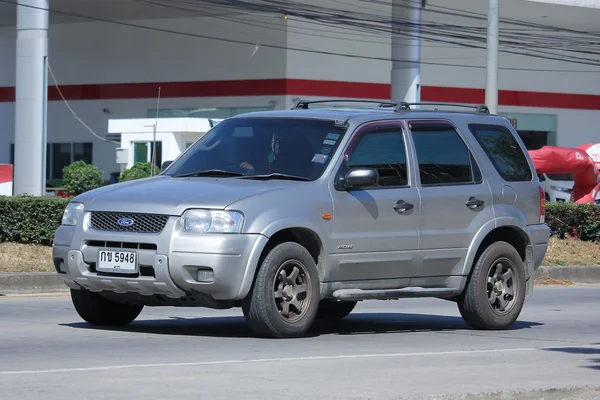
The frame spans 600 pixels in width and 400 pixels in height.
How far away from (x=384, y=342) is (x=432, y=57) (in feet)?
129

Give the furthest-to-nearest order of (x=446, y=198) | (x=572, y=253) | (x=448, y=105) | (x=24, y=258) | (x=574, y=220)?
(x=574, y=220)
(x=572, y=253)
(x=24, y=258)
(x=448, y=105)
(x=446, y=198)

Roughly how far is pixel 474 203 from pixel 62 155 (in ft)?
139

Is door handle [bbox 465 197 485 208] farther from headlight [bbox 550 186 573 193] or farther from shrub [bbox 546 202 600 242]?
headlight [bbox 550 186 573 193]

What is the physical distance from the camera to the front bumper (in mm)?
9328

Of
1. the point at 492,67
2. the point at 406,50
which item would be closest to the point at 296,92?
the point at 406,50

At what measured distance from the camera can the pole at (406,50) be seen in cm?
3556

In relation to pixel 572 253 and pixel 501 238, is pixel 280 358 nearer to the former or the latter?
pixel 501 238

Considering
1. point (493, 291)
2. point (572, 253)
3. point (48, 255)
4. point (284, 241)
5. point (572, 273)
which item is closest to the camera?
point (284, 241)

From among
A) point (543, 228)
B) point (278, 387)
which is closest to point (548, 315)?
point (543, 228)

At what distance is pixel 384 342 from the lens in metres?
10.1

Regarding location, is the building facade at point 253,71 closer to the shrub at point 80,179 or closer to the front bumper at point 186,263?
the shrub at point 80,179

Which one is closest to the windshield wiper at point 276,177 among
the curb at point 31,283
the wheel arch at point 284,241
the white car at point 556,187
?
the wheel arch at point 284,241

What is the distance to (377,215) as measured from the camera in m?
10.4

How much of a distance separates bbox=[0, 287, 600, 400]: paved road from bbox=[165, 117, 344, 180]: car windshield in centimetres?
137
